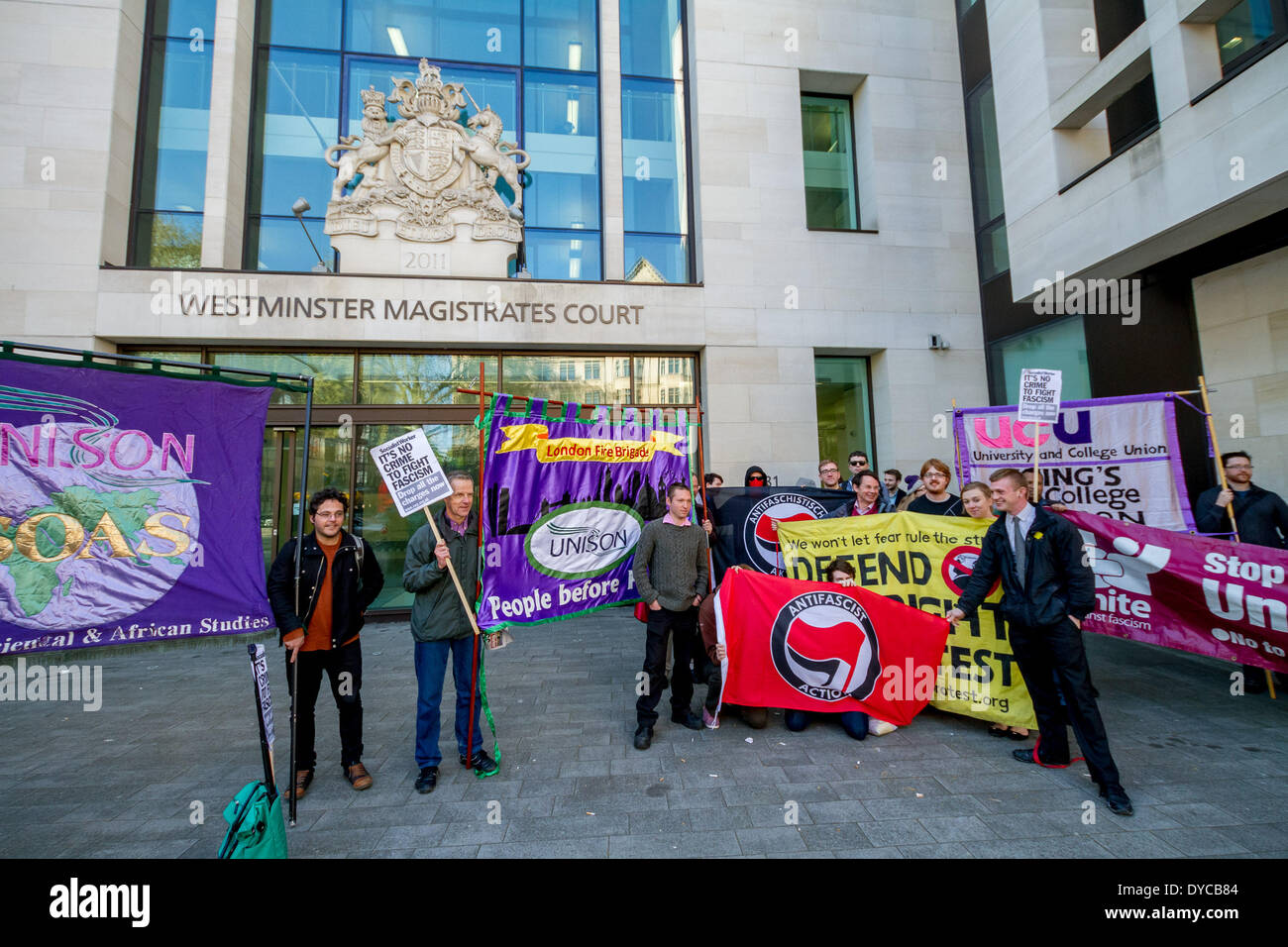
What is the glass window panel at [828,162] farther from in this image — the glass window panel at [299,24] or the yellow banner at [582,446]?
the glass window panel at [299,24]

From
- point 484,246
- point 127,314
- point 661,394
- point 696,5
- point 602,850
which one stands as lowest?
point 602,850

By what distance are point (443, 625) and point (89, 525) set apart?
2.10 metres

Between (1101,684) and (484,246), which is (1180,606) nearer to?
(1101,684)

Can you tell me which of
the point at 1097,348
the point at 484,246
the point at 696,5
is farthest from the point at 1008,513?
the point at 696,5

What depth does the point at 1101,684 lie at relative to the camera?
5812 millimetres

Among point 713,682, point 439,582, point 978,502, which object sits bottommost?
point 713,682

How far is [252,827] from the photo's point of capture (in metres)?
2.34

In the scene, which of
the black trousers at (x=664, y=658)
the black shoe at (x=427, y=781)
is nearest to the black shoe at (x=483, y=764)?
the black shoe at (x=427, y=781)

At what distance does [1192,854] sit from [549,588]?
424 centimetres

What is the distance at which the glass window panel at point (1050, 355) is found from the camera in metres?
8.87

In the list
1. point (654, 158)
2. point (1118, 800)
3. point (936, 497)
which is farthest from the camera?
point (654, 158)

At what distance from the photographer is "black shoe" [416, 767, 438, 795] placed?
394 centimetres

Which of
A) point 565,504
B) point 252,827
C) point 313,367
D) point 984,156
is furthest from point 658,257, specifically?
point 252,827

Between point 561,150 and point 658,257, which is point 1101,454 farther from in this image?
point 561,150
